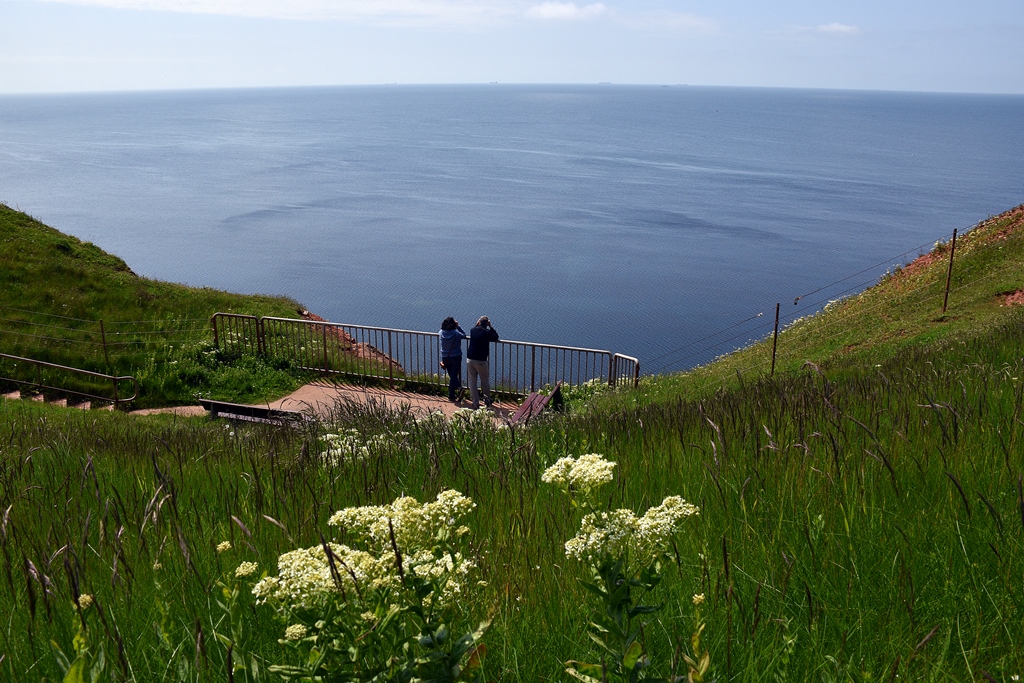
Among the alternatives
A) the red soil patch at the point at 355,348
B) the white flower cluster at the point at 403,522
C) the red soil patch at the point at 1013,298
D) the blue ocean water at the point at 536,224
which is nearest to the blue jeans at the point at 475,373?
the red soil patch at the point at 355,348

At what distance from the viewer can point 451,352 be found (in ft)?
57.7

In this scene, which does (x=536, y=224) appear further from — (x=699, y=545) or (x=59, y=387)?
(x=699, y=545)

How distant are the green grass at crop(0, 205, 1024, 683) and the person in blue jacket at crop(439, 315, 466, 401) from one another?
11707 millimetres

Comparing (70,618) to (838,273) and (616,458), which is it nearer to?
(616,458)

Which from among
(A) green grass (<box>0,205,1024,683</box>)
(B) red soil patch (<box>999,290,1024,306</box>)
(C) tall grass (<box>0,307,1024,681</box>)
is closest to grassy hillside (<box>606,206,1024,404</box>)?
(B) red soil patch (<box>999,290,1024,306</box>)

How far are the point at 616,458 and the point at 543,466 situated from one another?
2.06 ft

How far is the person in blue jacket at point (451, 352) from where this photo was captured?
17.4 meters

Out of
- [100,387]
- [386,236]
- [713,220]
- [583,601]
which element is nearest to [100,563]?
[583,601]

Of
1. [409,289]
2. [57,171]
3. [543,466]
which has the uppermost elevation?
[57,171]

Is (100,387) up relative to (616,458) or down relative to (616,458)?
down

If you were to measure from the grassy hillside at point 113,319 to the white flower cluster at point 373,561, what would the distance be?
1673 centimetres

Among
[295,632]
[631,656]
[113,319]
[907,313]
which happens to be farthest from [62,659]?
[907,313]

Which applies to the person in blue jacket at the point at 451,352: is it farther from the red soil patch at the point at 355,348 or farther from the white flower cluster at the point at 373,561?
the white flower cluster at the point at 373,561

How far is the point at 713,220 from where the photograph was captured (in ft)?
271
